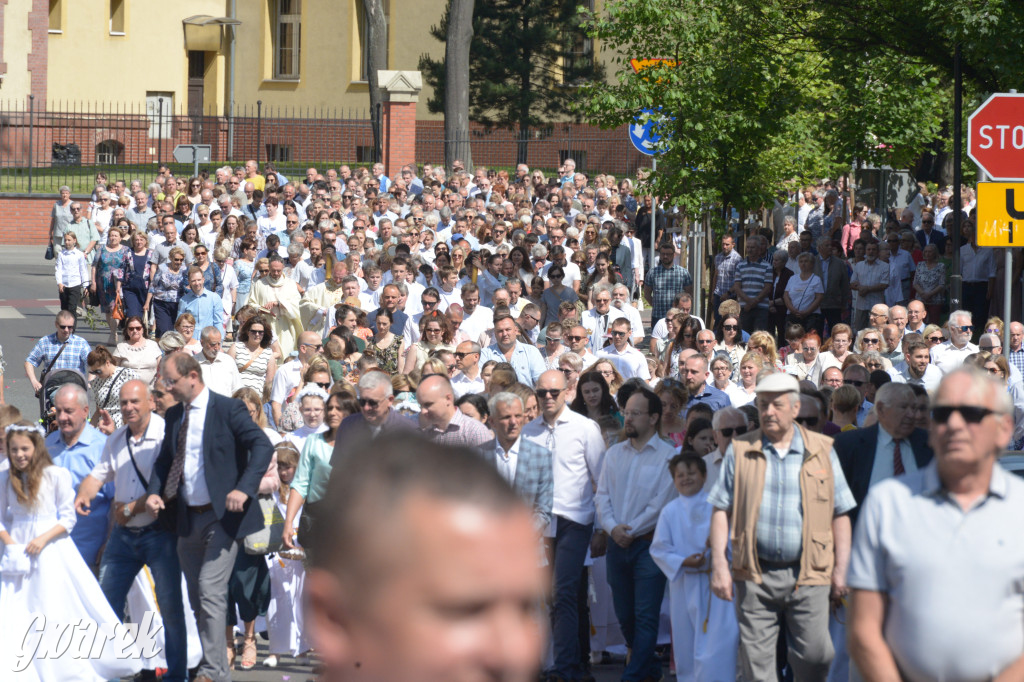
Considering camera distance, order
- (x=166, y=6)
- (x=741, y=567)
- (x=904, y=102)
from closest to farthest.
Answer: (x=741, y=567)
(x=904, y=102)
(x=166, y=6)

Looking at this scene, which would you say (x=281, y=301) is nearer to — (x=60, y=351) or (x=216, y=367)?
(x=60, y=351)

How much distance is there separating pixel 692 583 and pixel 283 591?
2961mm

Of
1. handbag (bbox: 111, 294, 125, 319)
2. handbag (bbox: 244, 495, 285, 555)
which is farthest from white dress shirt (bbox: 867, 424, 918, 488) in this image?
handbag (bbox: 111, 294, 125, 319)

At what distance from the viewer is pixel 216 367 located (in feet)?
42.3

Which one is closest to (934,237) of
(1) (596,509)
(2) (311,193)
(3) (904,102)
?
(3) (904,102)

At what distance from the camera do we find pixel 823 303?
17.5 meters

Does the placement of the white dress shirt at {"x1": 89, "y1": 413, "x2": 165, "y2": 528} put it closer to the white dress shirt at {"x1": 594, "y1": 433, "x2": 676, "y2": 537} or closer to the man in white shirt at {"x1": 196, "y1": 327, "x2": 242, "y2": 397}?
the white dress shirt at {"x1": 594, "y1": 433, "x2": 676, "y2": 537}

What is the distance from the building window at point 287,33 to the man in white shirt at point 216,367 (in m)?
44.8

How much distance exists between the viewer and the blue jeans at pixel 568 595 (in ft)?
28.8

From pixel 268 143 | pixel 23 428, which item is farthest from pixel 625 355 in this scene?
pixel 268 143

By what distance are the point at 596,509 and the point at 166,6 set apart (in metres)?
48.6

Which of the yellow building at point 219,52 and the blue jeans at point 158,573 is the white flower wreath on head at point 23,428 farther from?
the yellow building at point 219,52

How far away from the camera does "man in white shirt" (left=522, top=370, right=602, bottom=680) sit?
8.82 m

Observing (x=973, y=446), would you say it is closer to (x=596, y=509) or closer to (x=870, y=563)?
(x=870, y=563)
